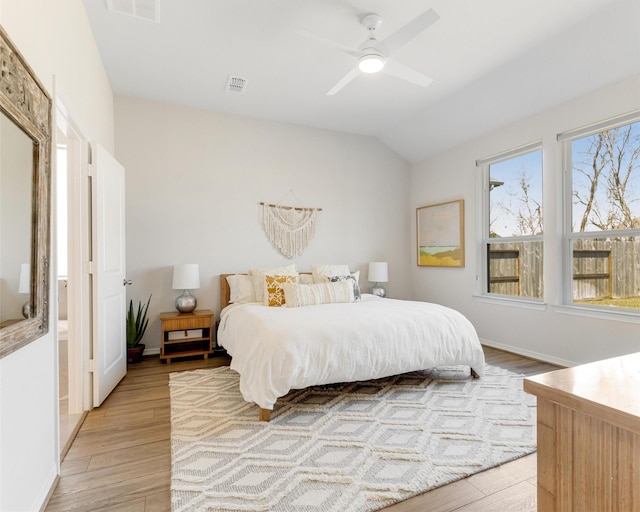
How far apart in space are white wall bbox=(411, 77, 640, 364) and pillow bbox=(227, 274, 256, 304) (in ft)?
8.80

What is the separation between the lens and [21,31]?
1.41 meters

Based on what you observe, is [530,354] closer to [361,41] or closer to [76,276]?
[361,41]

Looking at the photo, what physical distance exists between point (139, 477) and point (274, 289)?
6.55 ft

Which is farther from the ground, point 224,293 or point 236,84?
point 236,84

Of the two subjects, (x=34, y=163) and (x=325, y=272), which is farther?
(x=325, y=272)

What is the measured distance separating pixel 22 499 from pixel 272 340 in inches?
53.5

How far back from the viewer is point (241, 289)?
12.7 feet

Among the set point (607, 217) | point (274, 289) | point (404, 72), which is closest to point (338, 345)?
A: point (274, 289)

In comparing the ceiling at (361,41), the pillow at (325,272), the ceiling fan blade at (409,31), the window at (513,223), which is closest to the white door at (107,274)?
the ceiling at (361,41)

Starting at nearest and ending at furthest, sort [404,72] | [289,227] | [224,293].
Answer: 1. [404,72]
2. [224,293]
3. [289,227]

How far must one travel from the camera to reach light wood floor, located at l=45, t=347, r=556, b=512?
1536 millimetres

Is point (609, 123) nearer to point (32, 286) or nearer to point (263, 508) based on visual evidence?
point (263, 508)

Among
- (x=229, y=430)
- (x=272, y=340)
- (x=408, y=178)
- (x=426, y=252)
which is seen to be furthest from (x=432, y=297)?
(x=229, y=430)

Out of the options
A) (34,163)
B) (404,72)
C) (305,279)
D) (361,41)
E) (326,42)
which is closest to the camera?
(34,163)
